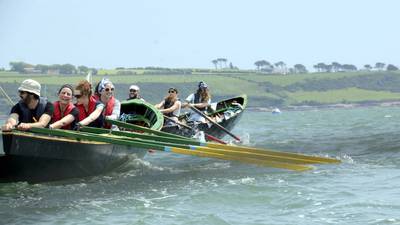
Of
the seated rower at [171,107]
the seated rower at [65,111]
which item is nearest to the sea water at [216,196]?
the seated rower at [65,111]

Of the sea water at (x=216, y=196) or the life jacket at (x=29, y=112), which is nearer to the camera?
the sea water at (x=216, y=196)

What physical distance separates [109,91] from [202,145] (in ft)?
7.14

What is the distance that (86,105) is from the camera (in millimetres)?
13578

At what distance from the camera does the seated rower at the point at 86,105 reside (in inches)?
522

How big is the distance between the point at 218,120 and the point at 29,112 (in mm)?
10530

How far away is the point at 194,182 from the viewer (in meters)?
13.7

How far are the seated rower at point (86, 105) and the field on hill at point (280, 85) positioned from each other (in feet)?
340

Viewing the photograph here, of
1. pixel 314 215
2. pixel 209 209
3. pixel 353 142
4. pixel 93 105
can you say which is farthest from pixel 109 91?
pixel 353 142

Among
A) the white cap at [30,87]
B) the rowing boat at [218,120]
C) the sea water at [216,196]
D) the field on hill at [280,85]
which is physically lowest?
the sea water at [216,196]

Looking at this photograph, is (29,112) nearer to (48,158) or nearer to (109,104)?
(48,158)

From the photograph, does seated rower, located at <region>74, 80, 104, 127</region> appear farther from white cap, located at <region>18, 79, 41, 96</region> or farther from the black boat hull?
white cap, located at <region>18, 79, 41, 96</region>

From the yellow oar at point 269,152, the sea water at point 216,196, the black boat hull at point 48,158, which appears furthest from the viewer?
the yellow oar at point 269,152

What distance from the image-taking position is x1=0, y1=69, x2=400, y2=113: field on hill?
127m

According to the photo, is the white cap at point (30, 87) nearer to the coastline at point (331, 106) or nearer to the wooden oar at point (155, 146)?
the wooden oar at point (155, 146)
